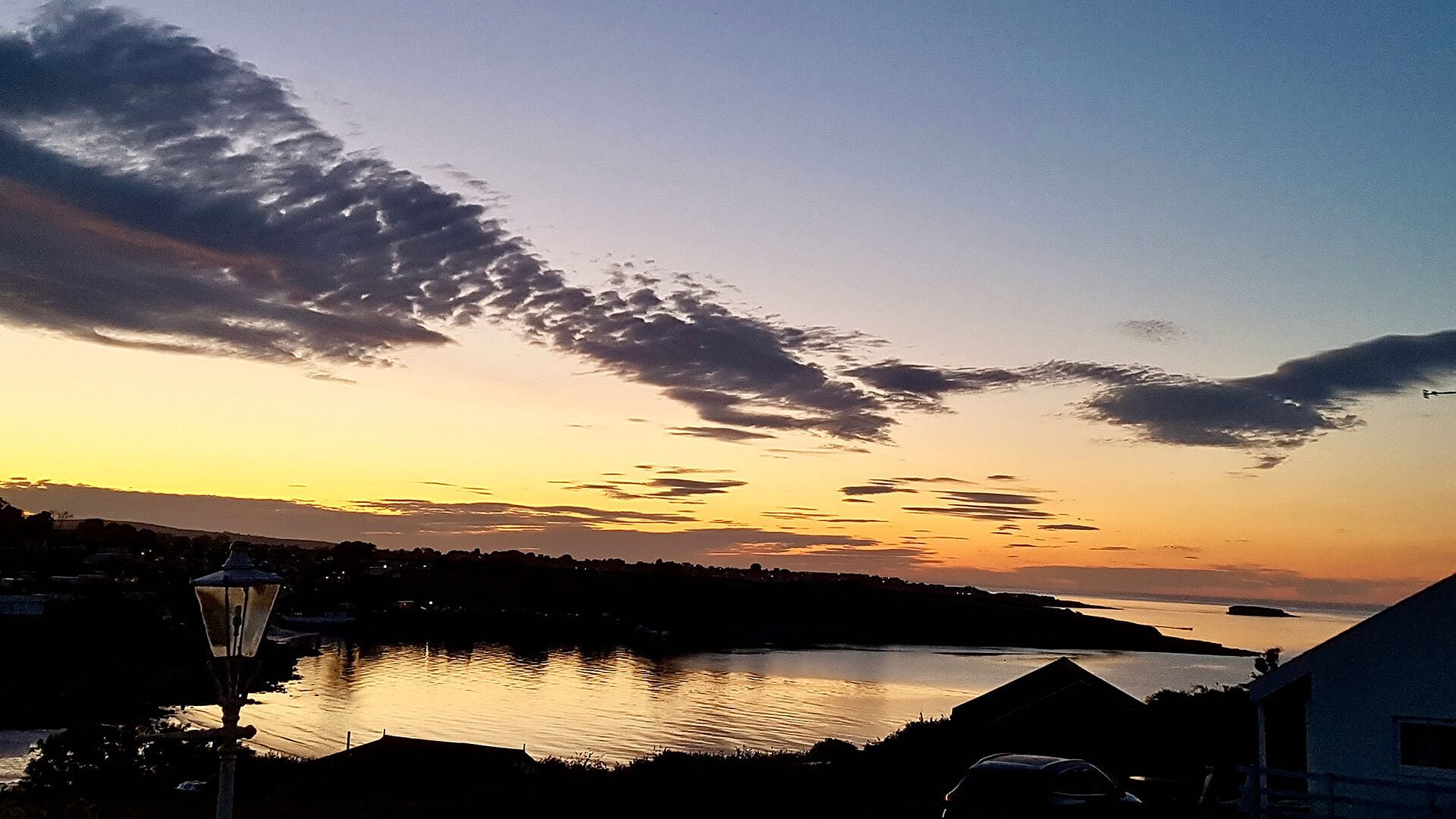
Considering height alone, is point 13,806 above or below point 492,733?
above

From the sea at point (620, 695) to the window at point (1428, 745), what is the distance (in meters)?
40.9

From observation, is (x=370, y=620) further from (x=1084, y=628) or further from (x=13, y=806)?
(x=13, y=806)

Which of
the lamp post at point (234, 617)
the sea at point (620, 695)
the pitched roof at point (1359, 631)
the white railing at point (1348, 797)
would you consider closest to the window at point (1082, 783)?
the white railing at point (1348, 797)

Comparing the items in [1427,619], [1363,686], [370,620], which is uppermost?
[1427,619]

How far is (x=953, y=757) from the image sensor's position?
31.2 meters

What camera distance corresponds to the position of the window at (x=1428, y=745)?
51.6 feet

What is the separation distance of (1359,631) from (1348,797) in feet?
8.26

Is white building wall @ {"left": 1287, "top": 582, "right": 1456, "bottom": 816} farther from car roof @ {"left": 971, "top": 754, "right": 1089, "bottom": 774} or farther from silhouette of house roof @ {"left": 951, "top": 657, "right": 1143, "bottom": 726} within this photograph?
silhouette of house roof @ {"left": 951, "top": 657, "right": 1143, "bottom": 726}

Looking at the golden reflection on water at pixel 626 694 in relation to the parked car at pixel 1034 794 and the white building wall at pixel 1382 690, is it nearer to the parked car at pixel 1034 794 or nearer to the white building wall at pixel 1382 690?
the parked car at pixel 1034 794

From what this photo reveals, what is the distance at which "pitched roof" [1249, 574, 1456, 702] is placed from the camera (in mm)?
15859

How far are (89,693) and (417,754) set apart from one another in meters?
37.1

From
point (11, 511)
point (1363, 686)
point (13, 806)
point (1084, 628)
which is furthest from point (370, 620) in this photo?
point (1363, 686)

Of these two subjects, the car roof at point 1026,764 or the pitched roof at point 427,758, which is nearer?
the car roof at point 1026,764

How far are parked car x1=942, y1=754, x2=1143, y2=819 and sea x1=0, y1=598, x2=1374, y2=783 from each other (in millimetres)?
37976
